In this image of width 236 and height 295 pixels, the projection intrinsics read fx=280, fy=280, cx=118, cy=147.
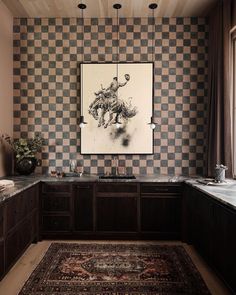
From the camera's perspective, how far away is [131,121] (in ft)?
14.2

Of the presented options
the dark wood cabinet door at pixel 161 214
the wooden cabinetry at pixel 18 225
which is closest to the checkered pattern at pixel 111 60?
the dark wood cabinet door at pixel 161 214

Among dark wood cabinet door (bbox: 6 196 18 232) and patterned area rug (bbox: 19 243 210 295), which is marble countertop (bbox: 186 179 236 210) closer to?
patterned area rug (bbox: 19 243 210 295)

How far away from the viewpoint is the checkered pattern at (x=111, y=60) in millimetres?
4352

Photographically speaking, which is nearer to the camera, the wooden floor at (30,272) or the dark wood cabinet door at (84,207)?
the wooden floor at (30,272)

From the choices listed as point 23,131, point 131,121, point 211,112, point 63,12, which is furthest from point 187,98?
point 23,131

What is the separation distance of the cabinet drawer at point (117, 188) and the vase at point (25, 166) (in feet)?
3.50

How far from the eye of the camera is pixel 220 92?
3646mm

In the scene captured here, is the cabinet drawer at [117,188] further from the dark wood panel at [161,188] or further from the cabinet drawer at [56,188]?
the cabinet drawer at [56,188]

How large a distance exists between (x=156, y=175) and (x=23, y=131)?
2194 mm

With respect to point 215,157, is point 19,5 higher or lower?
higher

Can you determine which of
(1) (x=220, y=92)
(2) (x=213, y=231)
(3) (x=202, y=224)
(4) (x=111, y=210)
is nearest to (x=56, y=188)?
(4) (x=111, y=210)

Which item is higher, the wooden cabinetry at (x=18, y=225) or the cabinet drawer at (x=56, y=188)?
the cabinet drawer at (x=56, y=188)

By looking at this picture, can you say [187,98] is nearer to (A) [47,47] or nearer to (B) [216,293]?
(A) [47,47]

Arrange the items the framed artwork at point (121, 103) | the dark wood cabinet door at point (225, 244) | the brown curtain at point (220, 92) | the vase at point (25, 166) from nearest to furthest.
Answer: the dark wood cabinet door at point (225, 244) → the brown curtain at point (220, 92) → the vase at point (25, 166) → the framed artwork at point (121, 103)
